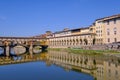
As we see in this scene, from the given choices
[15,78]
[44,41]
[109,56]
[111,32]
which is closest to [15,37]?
[44,41]

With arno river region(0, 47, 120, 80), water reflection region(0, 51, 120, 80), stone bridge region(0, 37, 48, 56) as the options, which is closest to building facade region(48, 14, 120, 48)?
stone bridge region(0, 37, 48, 56)

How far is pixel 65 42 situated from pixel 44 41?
12358 mm

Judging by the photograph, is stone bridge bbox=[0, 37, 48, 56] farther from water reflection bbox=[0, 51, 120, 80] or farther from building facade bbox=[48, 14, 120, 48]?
water reflection bbox=[0, 51, 120, 80]

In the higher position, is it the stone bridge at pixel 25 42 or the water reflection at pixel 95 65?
the stone bridge at pixel 25 42

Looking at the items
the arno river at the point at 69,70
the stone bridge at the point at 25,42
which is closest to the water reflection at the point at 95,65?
the arno river at the point at 69,70

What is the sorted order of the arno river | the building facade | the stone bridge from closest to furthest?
the arno river → the building facade → the stone bridge

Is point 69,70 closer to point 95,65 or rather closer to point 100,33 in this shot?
point 95,65

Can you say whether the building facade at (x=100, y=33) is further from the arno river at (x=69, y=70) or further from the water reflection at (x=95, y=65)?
the arno river at (x=69, y=70)

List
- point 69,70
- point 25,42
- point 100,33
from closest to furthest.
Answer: point 69,70 < point 100,33 < point 25,42

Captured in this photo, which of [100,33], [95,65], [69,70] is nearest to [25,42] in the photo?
[100,33]

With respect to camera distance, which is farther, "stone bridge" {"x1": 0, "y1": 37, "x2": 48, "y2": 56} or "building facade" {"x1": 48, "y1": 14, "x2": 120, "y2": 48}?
"stone bridge" {"x1": 0, "y1": 37, "x2": 48, "y2": 56}

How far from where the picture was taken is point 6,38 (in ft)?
271

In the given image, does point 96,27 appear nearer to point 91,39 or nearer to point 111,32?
point 91,39

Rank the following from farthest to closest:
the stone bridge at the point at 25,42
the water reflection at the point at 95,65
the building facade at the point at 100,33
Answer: the stone bridge at the point at 25,42, the building facade at the point at 100,33, the water reflection at the point at 95,65
